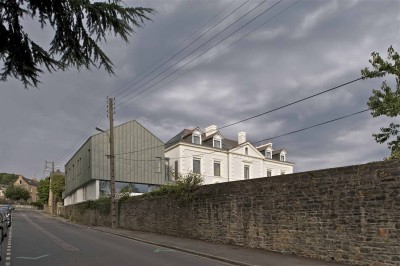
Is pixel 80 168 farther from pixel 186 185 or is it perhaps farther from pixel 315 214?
pixel 315 214

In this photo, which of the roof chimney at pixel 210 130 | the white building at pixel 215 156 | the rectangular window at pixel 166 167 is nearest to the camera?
the rectangular window at pixel 166 167

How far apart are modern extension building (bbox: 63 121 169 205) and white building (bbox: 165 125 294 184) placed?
2.21m

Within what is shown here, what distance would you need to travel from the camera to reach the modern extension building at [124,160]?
44.0m

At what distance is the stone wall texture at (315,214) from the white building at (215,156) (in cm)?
2701

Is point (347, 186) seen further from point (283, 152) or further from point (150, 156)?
point (283, 152)

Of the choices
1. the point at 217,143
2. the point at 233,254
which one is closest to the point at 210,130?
the point at 217,143

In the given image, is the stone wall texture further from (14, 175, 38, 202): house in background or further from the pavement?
(14, 175, 38, 202): house in background

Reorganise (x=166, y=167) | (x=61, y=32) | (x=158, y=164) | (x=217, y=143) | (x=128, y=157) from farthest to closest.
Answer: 1. (x=217, y=143)
2. (x=166, y=167)
3. (x=158, y=164)
4. (x=128, y=157)
5. (x=61, y=32)

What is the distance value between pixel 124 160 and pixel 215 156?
1120 centimetres

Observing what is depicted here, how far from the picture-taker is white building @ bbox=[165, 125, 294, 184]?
159 ft

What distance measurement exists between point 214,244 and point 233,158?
113 ft

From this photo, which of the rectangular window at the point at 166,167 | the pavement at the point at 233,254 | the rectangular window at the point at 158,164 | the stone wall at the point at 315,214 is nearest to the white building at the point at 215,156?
the rectangular window at the point at 166,167

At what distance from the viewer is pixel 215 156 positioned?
5094 cm

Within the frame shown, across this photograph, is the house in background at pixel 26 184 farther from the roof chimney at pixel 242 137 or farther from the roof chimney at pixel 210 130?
the roof chimney at pixel 242 137
